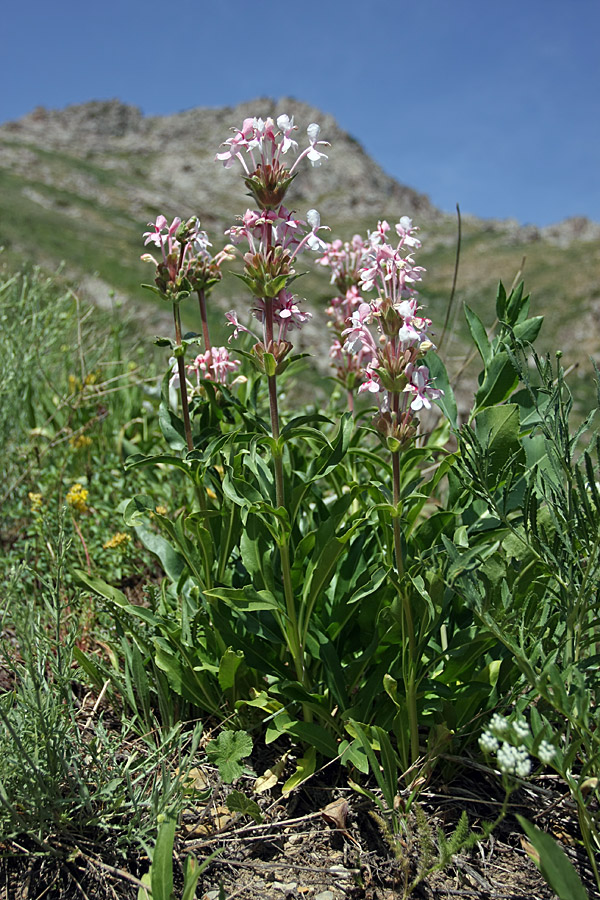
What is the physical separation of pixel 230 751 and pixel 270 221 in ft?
4.53

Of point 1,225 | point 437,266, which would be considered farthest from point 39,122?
point 1,225

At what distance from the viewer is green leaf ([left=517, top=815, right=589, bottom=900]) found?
115 cm

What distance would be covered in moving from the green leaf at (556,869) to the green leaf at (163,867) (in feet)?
2.34

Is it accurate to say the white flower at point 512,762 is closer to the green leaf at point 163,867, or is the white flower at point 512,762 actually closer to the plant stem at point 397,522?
the plant stem at point 397,522

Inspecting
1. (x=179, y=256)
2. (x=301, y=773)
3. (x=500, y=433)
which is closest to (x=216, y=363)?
→ (x=179, y=256)

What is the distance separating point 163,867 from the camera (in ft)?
4.35

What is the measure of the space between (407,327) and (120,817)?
145 centimetres

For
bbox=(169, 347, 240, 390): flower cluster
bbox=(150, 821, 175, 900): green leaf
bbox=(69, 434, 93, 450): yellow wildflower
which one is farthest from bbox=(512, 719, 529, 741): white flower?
bbox=(69, 434, 93, 450): yellow wildflower

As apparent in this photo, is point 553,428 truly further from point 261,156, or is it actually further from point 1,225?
point 1,225

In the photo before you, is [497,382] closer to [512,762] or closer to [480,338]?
[480,338]

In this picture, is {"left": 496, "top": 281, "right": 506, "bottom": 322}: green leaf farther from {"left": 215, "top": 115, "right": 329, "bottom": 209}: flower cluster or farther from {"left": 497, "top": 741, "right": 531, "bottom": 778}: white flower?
{"left": 497, "top": 741, "right": 531, "bottom": 778}: white flower

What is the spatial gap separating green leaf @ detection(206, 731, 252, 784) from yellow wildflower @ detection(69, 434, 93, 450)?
6.46 ft

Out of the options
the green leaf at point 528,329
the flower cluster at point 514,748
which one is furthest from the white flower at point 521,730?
the green leaf at point 528,329

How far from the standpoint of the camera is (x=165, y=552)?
2186 mm
